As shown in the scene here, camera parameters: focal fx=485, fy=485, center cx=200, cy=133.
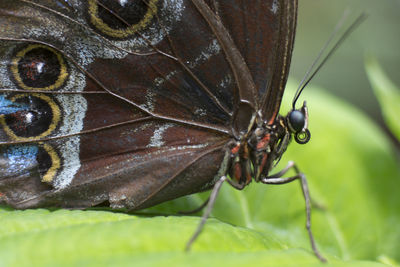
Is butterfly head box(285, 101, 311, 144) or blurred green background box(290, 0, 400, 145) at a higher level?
blurred green background box(290, 0, 400, 145)

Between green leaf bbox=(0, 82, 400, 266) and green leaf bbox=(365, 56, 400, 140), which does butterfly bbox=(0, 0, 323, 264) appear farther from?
green leaf bbox=(365, 56, 400, 140)

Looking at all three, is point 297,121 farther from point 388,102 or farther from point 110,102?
point 110,102

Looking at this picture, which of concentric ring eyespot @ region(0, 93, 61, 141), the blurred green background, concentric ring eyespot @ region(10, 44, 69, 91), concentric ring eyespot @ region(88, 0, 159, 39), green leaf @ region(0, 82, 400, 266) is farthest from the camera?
the blurred green background

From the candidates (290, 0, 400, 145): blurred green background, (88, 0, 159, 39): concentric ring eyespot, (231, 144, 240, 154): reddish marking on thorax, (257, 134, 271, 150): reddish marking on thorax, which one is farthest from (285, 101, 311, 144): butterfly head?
(290, 0, 400, 145): blurred green background

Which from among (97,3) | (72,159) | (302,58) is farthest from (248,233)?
(302,58)

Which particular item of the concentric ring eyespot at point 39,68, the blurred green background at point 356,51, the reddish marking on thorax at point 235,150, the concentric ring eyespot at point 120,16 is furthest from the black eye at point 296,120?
the blurred green background at point 356,51

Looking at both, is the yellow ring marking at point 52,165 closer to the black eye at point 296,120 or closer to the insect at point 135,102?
the insect at point 135,102

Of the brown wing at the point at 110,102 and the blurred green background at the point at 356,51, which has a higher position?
the blurred green background at the point at 356,51
